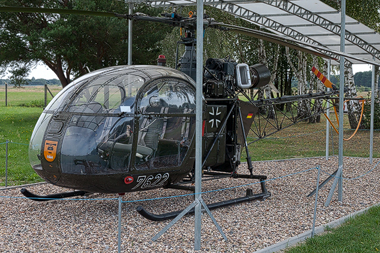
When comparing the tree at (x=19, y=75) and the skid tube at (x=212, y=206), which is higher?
the tree at (x=19, y=75)

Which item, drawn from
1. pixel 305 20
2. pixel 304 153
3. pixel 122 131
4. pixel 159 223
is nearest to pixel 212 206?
pixel 159 223

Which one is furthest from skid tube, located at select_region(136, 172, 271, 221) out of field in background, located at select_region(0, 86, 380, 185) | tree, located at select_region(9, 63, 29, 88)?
tree, located at select_region(9, 63, 29, 88)

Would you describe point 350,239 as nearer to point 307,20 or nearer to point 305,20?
point 307,20

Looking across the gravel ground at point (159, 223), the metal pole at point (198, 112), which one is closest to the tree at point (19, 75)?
the gravel ground at point (159, 223)

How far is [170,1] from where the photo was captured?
452 inches

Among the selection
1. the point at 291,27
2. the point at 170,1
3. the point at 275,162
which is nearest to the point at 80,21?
the point at 170,1

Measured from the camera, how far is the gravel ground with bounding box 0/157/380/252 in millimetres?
4984

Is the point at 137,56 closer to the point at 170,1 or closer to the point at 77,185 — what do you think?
the point at 170,1

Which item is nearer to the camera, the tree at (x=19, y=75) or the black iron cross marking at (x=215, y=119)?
the black iron cross marking at (x=215, y=119)

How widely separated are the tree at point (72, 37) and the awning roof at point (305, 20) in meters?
4.36

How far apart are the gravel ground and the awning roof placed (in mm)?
5181

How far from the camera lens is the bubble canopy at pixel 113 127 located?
524cm

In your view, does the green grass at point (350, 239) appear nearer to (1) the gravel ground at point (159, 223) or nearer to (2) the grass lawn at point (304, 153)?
(2) the grass lawn at point (304, 153)

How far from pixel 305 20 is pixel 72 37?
8229mm
